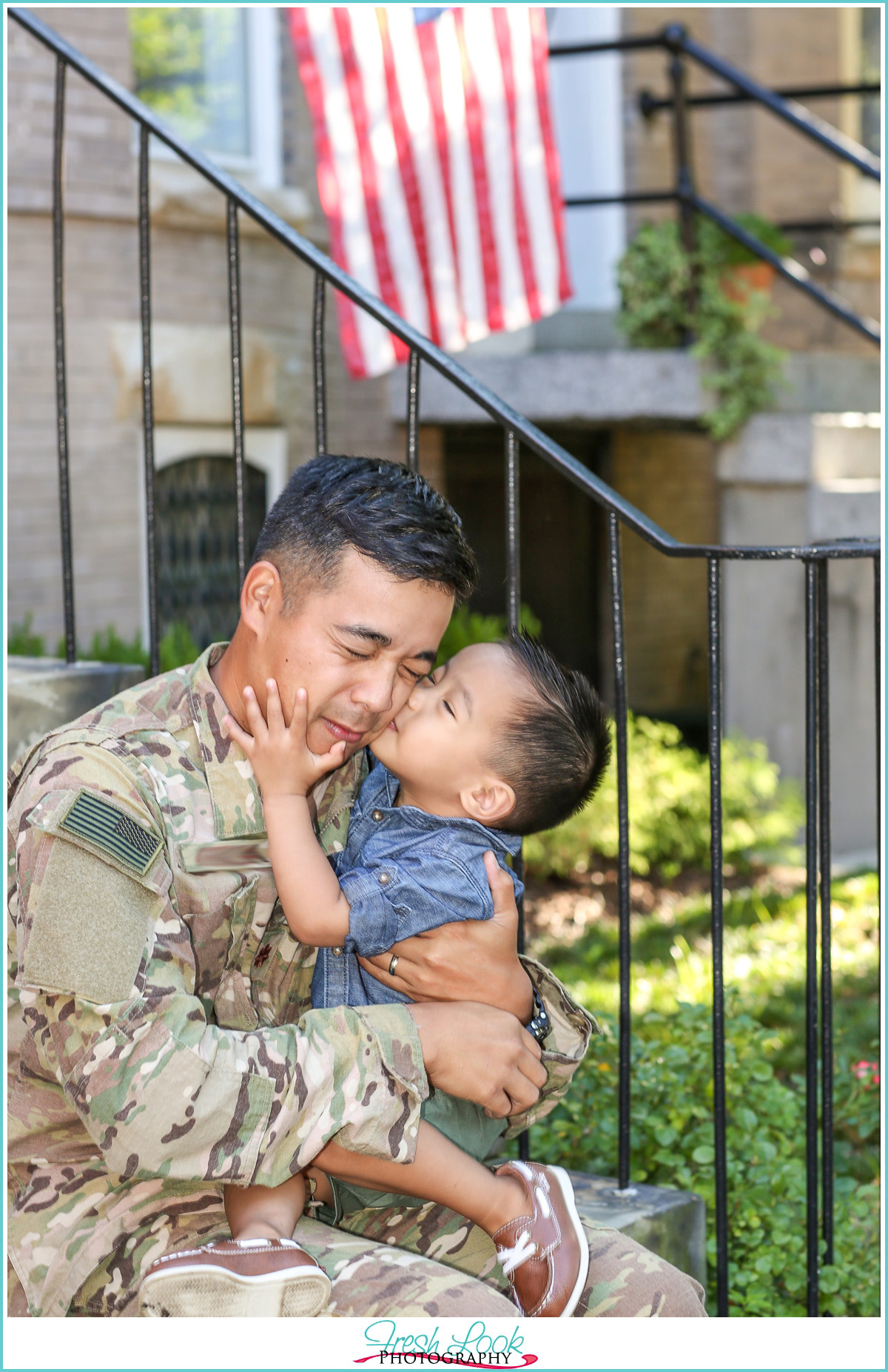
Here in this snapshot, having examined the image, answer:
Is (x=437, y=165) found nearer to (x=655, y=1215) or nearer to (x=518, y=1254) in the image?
(x=655, y=1215)

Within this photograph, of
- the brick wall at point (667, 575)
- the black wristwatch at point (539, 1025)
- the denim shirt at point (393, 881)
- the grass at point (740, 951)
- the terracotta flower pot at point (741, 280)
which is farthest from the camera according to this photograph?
the brick wall at point (667, 575)

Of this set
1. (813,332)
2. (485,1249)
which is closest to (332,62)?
(485,1249)

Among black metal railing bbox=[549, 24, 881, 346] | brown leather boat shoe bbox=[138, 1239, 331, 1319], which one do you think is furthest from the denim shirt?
black metal railing bbox=[549, 24, 881, 346]

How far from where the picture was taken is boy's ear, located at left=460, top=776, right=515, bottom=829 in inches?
92.7

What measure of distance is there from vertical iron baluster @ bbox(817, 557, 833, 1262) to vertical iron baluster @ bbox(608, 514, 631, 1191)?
1.22 feet

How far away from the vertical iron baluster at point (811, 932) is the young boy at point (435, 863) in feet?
1.56

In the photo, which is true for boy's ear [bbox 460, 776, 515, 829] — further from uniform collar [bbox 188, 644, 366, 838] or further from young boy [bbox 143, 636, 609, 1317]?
uniform collar [bbox 188, 644, 366, 838]

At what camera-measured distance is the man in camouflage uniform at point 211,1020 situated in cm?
178

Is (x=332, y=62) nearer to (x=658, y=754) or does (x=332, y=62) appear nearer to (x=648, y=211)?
(x=658, y=754)

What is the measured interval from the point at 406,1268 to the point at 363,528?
3.43 ft

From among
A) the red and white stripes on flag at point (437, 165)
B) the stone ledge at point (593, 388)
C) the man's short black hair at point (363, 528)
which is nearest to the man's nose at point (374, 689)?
the man's short black hair at point (363, 528)

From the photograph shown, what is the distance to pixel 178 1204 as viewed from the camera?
1953mm

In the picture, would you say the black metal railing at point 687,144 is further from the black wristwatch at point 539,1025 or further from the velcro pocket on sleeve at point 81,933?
the velcro pocket on sleeve at point 81,933

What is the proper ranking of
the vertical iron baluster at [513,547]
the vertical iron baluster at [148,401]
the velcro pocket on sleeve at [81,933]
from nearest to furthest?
1. the velcro pocket on sleeve at [81,933]
2. the vertical iron baluster at [513,547]
3. the vertical iron baluster at [148,401]
